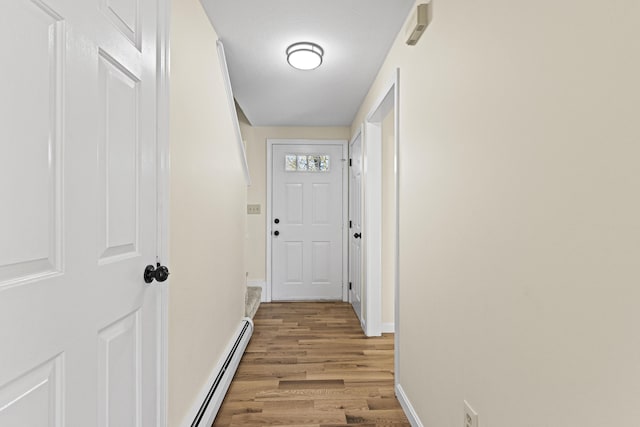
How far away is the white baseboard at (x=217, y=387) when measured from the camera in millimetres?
1724

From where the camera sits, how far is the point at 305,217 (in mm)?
4680

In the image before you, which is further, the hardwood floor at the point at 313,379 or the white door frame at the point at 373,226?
the white door frame at the point at 373,226

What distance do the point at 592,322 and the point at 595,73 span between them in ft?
1.66

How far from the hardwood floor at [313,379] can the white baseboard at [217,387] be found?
69 mm

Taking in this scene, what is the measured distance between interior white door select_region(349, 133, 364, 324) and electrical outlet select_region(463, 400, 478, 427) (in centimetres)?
228

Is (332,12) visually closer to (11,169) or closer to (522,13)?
(522,13)

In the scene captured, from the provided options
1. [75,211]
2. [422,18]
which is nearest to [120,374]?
[75,211]

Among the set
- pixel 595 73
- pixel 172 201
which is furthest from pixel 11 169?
pixel 595 73

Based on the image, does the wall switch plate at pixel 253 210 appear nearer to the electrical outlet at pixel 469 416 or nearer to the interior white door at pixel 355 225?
the interior white door at pixel 355 225

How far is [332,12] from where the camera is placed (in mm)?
2062

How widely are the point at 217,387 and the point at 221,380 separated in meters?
0.11

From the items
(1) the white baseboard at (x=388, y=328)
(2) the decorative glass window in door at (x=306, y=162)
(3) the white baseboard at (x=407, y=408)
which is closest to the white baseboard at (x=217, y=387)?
(3) the white baseboard at (x=407, y=408)

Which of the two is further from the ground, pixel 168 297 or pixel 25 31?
pixel 25 31

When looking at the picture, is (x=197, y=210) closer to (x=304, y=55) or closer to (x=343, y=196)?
(x=304, y=55)
